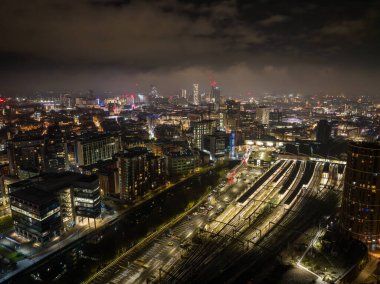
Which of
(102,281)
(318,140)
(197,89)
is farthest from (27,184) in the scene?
(197,89)

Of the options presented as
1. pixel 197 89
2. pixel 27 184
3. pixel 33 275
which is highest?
pixel 197 89

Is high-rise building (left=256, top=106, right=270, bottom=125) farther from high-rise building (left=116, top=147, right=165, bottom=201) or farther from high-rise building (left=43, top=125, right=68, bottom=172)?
high-rise building (left=43, top=125, right=68, bottom=172)

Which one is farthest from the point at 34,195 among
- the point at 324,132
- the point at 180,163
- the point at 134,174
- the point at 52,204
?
the point at 324,132

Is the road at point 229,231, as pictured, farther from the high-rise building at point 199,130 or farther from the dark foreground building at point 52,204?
the high-rise building at point 199,130

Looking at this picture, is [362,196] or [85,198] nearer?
[362,196]

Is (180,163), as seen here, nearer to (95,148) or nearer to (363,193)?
(95,148)

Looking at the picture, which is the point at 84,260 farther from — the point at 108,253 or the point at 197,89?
the point at 197,89
